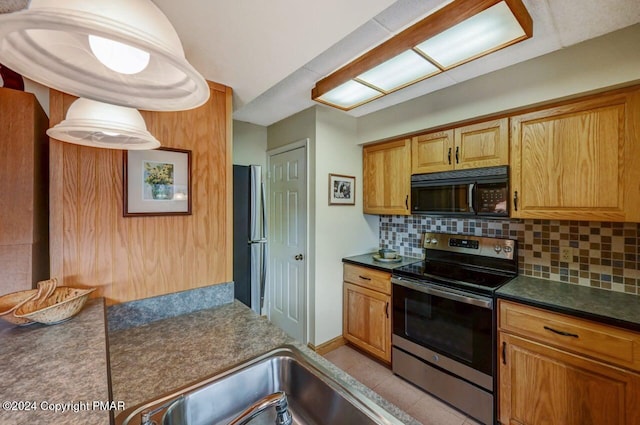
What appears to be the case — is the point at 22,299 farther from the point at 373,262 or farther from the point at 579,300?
the point at 579,300

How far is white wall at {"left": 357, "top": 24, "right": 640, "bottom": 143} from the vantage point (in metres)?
1.41

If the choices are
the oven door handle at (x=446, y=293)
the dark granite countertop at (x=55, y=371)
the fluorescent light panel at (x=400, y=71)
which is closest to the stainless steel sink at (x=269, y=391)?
the dark granite countertop at (x=55, y=371)

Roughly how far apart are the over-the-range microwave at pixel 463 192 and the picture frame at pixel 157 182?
1855mm

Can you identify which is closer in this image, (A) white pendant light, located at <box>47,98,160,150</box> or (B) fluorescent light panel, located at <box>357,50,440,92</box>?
(A) white pendant light, located at <box>47,98,160,150</box>

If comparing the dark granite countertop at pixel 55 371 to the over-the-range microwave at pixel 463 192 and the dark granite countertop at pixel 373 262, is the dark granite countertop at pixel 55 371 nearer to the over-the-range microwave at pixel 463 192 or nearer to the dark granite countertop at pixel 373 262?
the dark granite countertop at pixel 373 262

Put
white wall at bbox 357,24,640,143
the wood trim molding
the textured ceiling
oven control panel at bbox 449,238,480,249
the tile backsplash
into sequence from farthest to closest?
1. oven control panel at bbox 449,238,480,249
2. the tile backsplash
3. white wall at bbox 357,24,640,143
4. the wood trim molding
5. the textured ceiling

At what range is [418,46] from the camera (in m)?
1.41

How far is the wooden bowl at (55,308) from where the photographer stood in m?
0.92

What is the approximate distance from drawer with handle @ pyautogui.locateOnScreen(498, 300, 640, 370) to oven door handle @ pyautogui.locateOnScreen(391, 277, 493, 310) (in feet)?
0.29

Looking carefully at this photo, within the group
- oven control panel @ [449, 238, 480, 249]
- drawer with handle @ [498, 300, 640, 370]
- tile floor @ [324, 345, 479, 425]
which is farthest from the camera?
oven control panel @ [449, 238, 480, 249]

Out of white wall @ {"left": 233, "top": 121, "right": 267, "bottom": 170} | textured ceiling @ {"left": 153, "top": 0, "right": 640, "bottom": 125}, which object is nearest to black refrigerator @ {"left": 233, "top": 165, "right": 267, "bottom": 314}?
white wall @ {"left": 233, "top": 121, "right": 267, "bottom": 170}

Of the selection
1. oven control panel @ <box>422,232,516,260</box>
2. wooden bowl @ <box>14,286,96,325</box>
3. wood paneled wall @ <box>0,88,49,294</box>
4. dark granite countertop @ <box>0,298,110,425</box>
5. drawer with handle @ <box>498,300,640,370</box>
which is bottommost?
drawer with handle @ <box>498,300,640,370</box>

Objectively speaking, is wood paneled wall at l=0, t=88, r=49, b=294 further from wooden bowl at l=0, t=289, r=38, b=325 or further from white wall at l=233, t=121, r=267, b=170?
white wall at l=233, t=121, r=267, b=170

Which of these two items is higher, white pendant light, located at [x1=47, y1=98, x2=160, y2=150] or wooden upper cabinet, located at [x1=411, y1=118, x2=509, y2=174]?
wooden upper cabinet, located at [x1=411, y1=118, x2=509, y2=174]
